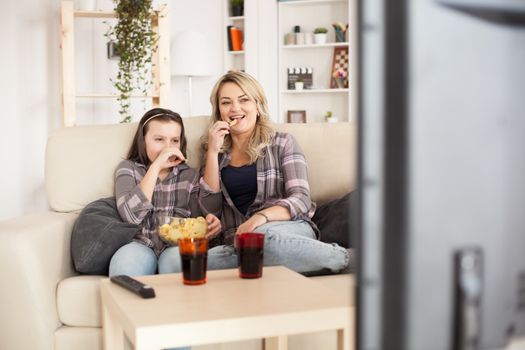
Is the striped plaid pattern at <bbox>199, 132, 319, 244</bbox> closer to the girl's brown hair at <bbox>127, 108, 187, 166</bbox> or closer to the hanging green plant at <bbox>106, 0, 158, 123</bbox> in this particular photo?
the girl's brown hair at <bbox>127, 108, 187, 166</bbox>

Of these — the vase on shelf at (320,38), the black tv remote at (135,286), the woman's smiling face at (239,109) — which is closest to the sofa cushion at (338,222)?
the woman's smiling face at (239,109)

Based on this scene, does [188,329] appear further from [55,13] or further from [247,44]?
[247,44]

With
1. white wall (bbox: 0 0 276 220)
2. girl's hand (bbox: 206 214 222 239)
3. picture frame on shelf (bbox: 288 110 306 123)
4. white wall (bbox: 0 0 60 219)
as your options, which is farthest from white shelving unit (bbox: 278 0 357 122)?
girl's hand (bbox: 206 214 222 239)

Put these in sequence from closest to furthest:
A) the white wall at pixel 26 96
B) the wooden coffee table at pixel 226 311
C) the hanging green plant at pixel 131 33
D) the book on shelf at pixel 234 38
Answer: the wooden coffee table at pixel 226 311, the hanging green plant at pixel 131 33, the white wall at pixel 26 96, the book on shelf at pixel 234 38

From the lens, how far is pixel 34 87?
485cm

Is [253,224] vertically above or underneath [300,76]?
underneath

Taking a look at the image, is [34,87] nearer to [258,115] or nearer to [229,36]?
[229,36]

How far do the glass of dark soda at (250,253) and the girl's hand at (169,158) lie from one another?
2.61 ft

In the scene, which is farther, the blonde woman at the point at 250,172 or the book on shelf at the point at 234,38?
the book on shelf at the point at 234,38

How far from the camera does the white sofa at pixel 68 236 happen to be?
1959 millimetres

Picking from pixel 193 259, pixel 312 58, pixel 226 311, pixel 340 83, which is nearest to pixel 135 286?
pixel 193 259

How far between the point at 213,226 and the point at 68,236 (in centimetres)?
47

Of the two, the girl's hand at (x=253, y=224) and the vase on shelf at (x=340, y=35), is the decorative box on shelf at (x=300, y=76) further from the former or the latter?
the girl's hand at (x=253, y=224)

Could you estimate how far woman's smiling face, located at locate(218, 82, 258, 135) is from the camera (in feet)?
8.27
